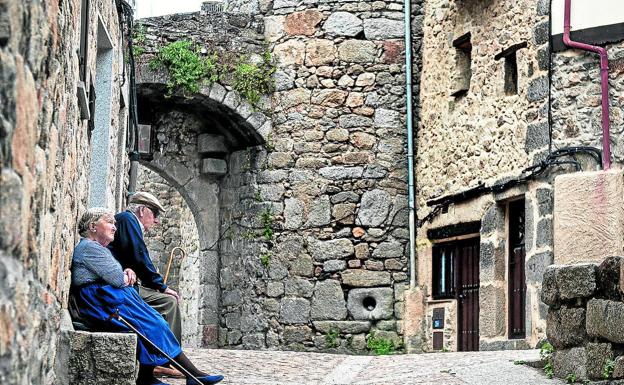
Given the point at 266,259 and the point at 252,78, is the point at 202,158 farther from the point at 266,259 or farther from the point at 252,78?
the point at 266,259

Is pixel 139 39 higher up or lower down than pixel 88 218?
higher up

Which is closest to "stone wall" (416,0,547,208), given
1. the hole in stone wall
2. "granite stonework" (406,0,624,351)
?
"granite stonework" (406,0,624,351)

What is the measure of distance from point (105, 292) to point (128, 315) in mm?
191

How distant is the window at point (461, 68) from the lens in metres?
12.7

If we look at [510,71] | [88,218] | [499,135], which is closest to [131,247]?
[88,218]

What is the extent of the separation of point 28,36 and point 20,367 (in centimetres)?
87

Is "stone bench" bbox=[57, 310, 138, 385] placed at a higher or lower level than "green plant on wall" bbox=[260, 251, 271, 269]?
lower

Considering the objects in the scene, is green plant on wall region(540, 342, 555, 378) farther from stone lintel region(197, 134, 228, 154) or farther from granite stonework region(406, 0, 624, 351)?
stone lintel region(197, 134, 228, 154)

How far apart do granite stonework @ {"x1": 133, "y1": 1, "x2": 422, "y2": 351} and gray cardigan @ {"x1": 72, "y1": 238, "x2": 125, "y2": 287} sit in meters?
7.02

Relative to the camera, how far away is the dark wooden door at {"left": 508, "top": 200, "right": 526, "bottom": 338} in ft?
37.0

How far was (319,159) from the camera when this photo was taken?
13531 millimetres

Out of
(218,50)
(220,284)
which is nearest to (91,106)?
(218,50)

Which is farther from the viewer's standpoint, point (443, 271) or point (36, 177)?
point (443, 271)

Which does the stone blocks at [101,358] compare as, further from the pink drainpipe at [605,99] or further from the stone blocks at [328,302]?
the stone blocks at [328,302]
